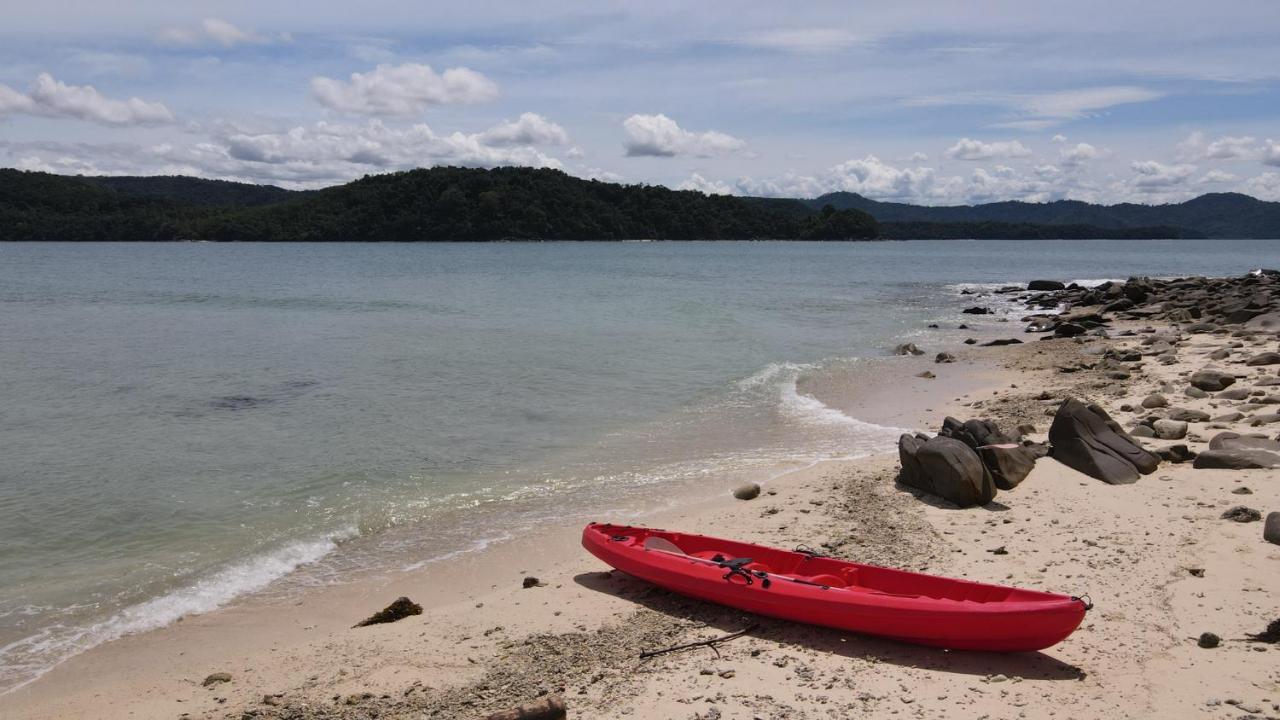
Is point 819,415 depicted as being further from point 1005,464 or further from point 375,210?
point 375,210

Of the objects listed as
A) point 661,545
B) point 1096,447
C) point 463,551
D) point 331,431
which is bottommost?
point 463,551

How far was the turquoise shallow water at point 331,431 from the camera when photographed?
950 cm

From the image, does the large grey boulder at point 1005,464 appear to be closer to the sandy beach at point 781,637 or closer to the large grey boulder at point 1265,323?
the sandy beach at point 781,637

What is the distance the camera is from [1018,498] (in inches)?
394

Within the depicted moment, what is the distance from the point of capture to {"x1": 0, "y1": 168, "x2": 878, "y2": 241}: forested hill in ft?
429

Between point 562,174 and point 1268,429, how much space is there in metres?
162

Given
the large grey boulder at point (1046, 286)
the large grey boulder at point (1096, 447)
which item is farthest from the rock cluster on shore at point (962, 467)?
the large grey boulder at point (1046, 286)

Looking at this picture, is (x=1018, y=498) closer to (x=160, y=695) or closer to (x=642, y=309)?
(x=160, y=695)

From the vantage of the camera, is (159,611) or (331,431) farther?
(331,431)

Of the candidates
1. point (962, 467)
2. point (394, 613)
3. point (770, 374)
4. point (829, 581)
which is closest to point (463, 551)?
point (394, 613)

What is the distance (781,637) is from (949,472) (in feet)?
13.0

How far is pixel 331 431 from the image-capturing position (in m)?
15.1

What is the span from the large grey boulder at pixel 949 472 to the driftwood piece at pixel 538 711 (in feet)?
19.9

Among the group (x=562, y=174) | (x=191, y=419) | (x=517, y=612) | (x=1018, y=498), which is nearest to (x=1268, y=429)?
(x=1018, y=498)
